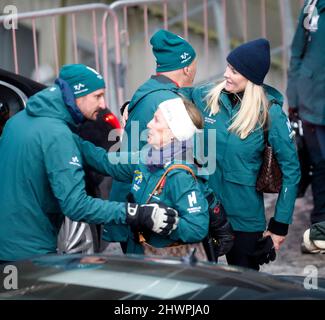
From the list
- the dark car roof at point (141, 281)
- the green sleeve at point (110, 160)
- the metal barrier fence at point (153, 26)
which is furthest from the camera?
the metal barrier fence at point (153, 26)

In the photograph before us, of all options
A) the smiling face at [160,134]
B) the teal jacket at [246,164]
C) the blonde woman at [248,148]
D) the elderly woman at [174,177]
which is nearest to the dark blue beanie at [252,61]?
the blonde woman at [248,148]

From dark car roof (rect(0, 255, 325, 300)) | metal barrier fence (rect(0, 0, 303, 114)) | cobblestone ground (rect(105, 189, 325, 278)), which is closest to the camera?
dark car roof (rect(0, 255, 325, 300))

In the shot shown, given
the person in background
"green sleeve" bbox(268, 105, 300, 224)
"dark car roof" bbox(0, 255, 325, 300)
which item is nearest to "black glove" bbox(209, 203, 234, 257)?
"green sleeve" bbox(268, 105, 300, 224)

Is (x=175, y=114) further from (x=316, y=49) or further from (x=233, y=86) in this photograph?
(x=316, y=49)

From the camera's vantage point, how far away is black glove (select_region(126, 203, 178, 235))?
5.53m

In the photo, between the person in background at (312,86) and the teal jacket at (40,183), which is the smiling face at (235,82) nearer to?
the teal jacket at (40,183)

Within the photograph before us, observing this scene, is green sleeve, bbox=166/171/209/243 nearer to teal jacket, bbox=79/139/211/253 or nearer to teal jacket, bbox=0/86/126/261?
teal jacket, bbox=79/139/211/253

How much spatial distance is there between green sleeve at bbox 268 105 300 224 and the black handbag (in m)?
0.03

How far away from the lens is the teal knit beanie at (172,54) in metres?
6.39

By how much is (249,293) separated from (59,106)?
6.26ft

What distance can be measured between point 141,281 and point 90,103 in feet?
5.83

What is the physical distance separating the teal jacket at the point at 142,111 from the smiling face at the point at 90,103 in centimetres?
33

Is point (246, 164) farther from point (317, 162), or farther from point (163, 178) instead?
point (317, 162)

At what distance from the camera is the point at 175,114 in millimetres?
5777
